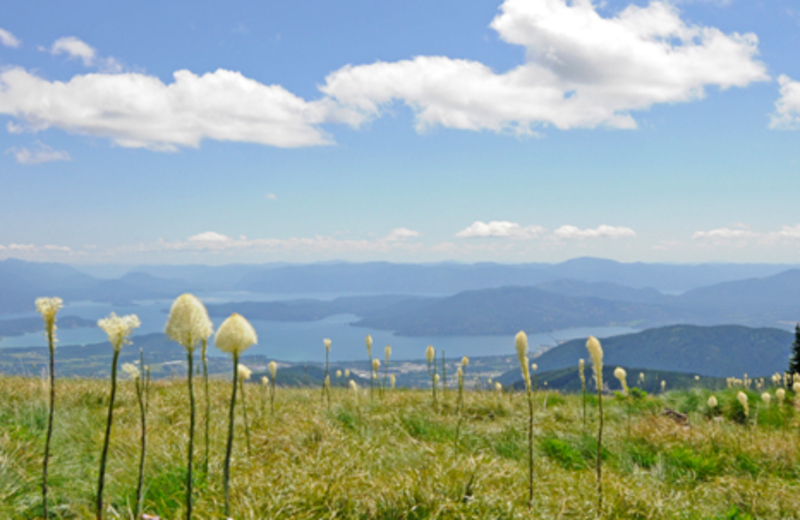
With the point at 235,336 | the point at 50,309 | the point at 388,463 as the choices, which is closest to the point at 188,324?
the point at 235,336

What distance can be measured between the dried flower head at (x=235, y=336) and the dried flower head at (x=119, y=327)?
0.46 meters

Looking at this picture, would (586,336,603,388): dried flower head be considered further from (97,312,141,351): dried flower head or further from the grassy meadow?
(97,312,141,351): dried flower head

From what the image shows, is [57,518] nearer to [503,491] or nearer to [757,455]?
[503,491]

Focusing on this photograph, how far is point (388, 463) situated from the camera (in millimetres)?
6324

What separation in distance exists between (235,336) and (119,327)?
636 mm

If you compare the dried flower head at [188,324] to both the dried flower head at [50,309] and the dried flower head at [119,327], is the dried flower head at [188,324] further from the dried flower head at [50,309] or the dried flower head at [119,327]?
the dried flower head at [50,309]

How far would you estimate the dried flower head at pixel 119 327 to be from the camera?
103 inches

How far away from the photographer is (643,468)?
809 cm

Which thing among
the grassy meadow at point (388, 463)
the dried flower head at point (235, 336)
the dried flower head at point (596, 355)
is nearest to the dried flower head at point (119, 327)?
the dried flower head at point (235, 336)

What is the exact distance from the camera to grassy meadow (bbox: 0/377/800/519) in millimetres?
4848

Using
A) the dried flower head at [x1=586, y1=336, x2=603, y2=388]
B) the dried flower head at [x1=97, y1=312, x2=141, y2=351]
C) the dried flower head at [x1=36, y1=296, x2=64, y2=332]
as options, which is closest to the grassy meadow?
the dried flower head at [x1=586, y1=336, x2=603, y2=388]

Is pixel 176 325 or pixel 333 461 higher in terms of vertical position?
pixel 176 325

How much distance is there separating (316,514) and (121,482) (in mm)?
2422

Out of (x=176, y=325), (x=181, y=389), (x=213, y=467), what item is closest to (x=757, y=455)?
(x=213, y=467)
